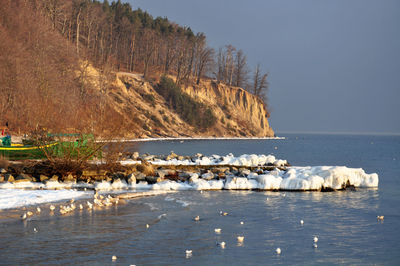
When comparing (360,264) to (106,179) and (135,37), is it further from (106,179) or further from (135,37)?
(135,37)

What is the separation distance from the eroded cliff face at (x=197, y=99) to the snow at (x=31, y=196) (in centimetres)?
4508

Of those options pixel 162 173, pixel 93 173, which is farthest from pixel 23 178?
pixel 162 173

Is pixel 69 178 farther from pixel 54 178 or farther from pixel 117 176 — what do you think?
pixel 117 176

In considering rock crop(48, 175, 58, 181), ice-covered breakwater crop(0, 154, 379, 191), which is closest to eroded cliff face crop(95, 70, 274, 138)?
ice-covered breakwater crop(0, 154, 379, 191)

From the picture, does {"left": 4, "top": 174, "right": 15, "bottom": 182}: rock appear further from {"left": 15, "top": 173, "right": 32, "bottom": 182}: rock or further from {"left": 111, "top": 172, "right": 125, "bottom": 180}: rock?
{"left": 111, "top": 172, "right": 125, "bottom": 180}: rock

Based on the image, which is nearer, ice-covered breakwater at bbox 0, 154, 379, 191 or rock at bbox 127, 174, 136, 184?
ice-covered breakwater at bbox 0, 154, 379, 191

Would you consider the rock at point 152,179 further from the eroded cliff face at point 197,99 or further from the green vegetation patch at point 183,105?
the green vegetation patch at point 183,105

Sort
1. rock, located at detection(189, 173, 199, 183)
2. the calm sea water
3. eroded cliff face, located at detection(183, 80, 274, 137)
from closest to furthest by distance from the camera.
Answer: the calm sea water < rock, located at detection(189, 173, 199, 183) < eroded cliff face, located at detection(183, 80, 274, 137)

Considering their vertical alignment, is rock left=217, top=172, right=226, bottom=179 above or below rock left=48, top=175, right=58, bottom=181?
above

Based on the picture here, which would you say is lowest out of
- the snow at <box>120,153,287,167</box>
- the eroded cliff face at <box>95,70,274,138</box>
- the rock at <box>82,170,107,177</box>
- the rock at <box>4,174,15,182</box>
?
the rock at <box>4,174,15,182</box>

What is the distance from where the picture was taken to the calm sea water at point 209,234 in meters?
11.2

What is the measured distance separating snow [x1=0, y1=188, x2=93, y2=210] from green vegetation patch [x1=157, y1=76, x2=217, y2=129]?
7904 centimetres

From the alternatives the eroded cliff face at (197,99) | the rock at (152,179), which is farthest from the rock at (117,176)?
the eroded cliff face at (197,99)

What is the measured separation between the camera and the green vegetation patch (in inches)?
3910
